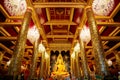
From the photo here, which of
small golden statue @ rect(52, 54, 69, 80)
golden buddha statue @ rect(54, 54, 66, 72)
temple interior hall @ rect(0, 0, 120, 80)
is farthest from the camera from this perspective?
golden buddha statue @ rect(54, 54, 66, 72)

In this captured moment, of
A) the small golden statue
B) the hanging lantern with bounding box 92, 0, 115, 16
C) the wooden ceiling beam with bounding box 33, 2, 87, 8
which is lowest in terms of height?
the small golden statue

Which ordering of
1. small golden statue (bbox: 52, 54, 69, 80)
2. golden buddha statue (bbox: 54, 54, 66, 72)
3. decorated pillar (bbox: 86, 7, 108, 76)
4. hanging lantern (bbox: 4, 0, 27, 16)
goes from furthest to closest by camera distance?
golden buddha statue (bbox: 54, 54, 66, 72) < small golden statue (bbox: 52, 54, 69, 80) < hanging lantern (bbox: 4, 0, 27, 16) < decorated pillar (bbox: 86, 7, 108, 76)

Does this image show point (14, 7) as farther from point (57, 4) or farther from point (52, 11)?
point (52, 11)

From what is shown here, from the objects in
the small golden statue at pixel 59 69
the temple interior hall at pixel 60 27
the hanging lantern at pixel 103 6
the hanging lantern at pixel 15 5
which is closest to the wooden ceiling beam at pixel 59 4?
the temple interior hall at pixel 60 27

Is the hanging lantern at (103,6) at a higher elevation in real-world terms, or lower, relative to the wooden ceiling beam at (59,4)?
lower

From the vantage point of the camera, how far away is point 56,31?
382 inches

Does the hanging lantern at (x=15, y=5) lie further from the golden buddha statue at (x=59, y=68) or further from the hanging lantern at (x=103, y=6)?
the golden buddha statue at (x=59, y=68)

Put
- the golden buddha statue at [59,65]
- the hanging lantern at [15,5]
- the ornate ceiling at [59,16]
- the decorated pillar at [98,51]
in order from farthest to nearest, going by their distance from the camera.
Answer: the golden buddha statue at [59,65] → the ornate ceiling at [59,16] → the hanging lantern at [15,5] → the decorated pillar at [98,51]

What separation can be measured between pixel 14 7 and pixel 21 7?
23 cm

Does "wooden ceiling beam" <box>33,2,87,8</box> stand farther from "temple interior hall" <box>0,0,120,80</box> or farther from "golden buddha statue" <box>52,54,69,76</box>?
"golden buddha statue" <box>52,54,69,76</box>

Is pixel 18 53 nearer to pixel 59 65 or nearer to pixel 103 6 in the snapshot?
pixel 103 6

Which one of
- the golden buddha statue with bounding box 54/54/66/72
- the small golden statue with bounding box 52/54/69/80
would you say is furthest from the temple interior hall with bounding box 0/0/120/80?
the golden buddha statue with bounding box 54/54/66/72

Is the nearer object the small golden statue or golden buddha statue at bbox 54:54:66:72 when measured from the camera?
the small golden statue

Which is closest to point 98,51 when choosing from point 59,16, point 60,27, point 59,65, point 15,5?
point 15,5
